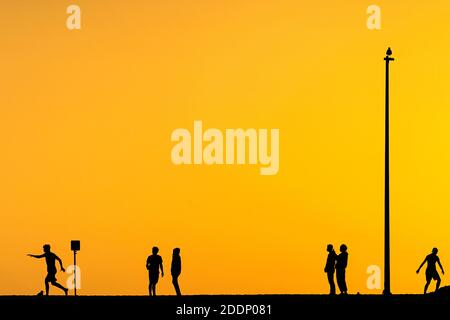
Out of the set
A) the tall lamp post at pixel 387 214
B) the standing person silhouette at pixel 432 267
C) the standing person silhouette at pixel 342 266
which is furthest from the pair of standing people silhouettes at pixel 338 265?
the standing person silhouette at pixel 432 267

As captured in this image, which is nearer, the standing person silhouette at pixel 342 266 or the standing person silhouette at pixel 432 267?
the standing person silhouette at pixel 342 266

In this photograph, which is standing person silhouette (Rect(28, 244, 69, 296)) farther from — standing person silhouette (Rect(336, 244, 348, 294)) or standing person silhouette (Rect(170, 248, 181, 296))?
standing person silhouette (Rect(336, 244, 348, 294))
